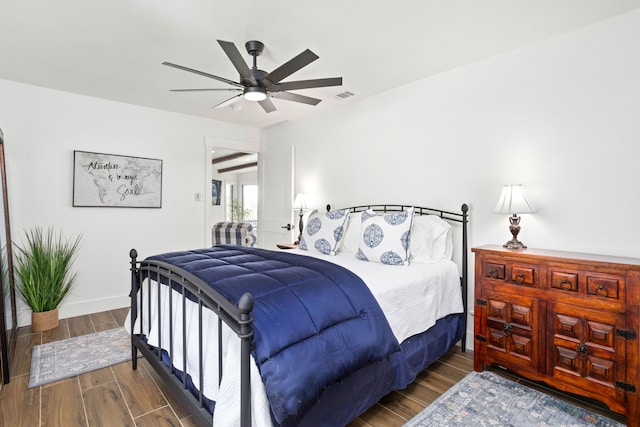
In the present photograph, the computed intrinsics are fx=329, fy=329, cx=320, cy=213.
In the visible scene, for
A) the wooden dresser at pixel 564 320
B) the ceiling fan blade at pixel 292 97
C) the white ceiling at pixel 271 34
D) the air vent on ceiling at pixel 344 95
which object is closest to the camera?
the wooden dresser at pixel 564 320

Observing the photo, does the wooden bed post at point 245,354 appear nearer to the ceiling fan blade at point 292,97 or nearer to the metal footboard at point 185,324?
the metal footboard at point 185,324

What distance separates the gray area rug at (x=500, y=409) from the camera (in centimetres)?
190

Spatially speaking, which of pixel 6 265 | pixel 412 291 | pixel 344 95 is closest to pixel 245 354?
pixel 412 291

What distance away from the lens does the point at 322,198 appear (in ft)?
14.3

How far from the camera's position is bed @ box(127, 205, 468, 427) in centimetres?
136

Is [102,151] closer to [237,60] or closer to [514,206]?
[237,60]

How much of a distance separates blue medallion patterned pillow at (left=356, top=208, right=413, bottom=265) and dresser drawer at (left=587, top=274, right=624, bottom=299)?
1.14 m

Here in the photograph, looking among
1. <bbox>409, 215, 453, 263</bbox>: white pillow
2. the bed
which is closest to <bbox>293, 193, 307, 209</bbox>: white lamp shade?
the bed

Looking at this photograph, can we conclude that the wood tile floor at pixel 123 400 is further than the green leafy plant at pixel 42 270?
No

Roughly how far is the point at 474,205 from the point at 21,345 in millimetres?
4227

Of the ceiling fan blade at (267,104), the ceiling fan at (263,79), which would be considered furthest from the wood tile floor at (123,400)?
the ceiling fan blade at (267,104)

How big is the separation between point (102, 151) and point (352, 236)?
3.12 meters

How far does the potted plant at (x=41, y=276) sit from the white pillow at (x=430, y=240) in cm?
354

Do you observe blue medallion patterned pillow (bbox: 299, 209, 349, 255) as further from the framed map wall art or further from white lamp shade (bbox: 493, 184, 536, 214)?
the framed map wall art
